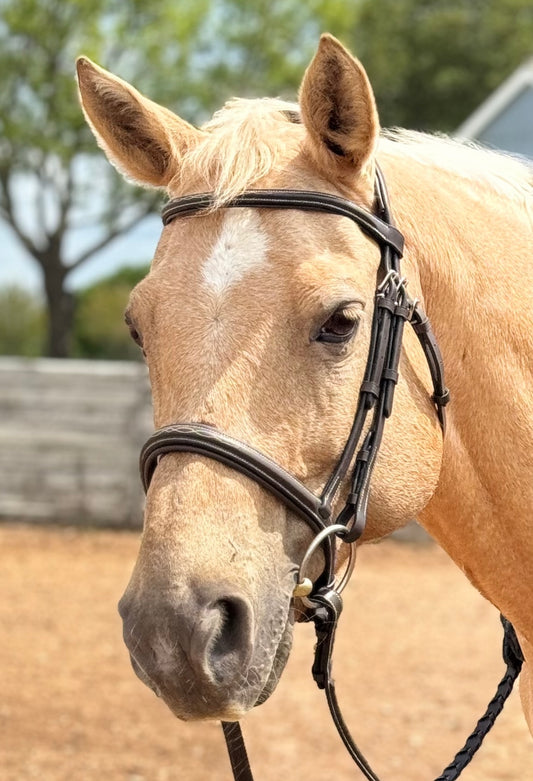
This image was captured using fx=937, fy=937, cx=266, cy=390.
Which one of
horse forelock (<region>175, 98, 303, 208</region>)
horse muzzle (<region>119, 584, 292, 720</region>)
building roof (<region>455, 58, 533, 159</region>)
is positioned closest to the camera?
horse muzzle (<region>119, 584, 292, 720</region>)

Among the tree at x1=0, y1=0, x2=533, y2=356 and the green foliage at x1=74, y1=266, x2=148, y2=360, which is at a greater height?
the tree at x1=0, y1=0, x2=533, y2=356

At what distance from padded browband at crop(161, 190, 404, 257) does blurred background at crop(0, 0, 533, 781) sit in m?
0.91

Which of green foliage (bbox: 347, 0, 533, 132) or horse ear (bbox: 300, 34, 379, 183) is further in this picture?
green foliage (bbox: 347, 0, 533, 132)

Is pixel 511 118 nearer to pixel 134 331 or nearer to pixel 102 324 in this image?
pixel 134 331

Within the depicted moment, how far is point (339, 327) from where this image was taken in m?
2.00

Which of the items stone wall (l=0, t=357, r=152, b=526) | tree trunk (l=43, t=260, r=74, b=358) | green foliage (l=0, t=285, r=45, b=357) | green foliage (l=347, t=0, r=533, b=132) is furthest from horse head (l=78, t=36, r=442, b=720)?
green foliage (l=347, t=0, r=533, b=132)

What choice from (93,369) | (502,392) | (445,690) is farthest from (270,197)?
(93,369)

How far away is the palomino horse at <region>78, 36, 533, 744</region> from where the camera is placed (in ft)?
5.87

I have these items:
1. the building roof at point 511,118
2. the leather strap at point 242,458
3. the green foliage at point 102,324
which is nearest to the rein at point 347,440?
the leather strap at point 242,458

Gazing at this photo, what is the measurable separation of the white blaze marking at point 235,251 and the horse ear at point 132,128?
341 millimetres

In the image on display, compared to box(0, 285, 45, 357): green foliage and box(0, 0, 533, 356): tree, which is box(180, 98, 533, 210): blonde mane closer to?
box(0, 0, 533, 356): tree

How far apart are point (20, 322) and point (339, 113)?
3787cm

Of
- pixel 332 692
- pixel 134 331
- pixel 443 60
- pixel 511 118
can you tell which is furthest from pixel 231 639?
pixel 443 60

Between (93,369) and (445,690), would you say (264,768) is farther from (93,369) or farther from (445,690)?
(93,369)
